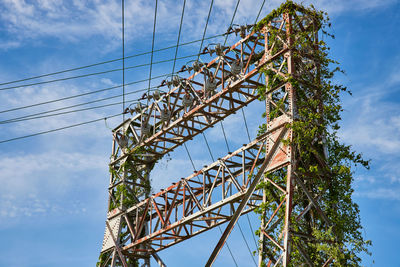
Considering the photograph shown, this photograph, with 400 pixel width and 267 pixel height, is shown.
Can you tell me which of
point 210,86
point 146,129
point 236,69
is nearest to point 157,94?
point 146,129

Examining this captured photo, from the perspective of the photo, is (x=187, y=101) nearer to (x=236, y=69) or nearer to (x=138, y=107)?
(x=236, y=69)

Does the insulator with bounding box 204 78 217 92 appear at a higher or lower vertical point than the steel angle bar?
higher

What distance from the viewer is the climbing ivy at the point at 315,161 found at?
1568cm

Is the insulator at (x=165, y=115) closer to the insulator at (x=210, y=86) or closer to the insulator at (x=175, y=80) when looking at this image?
the insulator at (x=175, y=80)

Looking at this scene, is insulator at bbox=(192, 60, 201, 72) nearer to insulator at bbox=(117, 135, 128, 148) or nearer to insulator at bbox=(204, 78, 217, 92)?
insulator at bbox=(204, 78, 217, 92)

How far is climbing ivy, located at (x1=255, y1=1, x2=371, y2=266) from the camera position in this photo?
15.7 metres

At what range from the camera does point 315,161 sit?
16906mm

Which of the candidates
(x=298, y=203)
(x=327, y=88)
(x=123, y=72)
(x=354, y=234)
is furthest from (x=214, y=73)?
(x=354, y=234)

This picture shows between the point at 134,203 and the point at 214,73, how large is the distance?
629cm

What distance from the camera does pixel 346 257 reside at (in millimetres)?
15367

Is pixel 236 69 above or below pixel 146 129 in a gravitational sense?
below

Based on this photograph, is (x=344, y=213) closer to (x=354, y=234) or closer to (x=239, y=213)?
(x=354, y=234)

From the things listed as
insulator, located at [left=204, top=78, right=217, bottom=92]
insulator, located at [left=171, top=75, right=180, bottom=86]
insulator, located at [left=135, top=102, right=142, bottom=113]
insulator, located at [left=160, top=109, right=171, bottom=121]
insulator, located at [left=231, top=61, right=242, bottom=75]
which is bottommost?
insulator, located at [left=231, top=61, right=242, bottom=75]

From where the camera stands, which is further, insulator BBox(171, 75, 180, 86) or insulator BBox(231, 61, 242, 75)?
insulator BBox(171, 75, 180, 86)
